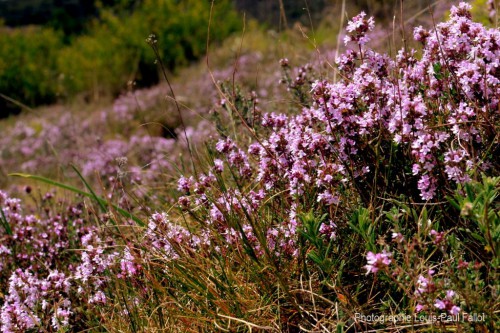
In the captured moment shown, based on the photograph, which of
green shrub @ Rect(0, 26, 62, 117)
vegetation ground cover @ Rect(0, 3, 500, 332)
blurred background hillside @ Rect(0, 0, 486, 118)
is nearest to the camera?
vegetation ground cover @ Rect(0, 3, 500, 332)

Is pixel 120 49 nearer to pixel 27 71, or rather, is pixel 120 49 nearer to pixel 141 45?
pixel 141 45

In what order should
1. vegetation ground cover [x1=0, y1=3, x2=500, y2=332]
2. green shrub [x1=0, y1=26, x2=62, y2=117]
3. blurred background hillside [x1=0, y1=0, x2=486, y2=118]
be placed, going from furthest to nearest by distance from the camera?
green shrub [x1=0, y1=26, x2=62, y2=117] → blurred background hillside [x1=0, y1=0, x2=486, y2=118] → vegetation ground cover [x1=0, y1=3, x2=500, y2=332]

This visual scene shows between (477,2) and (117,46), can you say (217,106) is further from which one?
(117,46)

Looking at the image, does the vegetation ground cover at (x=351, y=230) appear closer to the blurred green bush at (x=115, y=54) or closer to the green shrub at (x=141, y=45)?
the blurred green bush at (x=115, y=54)

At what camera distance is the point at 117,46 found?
1345 centimetres

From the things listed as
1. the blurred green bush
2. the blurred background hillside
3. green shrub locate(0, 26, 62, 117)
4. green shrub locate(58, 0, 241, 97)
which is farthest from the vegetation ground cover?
green shrub locate(0, 26, 62, 117)

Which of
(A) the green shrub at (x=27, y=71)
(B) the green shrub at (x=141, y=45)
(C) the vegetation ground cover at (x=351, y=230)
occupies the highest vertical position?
(A) the green shrub at (x=27, y=71)

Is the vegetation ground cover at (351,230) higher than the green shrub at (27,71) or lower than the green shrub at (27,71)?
lower

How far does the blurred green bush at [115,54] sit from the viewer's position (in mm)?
13109

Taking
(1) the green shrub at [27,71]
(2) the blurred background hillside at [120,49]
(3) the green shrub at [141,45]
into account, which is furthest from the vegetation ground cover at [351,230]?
(1) the green shrub at [27,71]

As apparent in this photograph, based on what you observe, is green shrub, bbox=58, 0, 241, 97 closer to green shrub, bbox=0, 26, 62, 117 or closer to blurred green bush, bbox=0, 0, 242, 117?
blurred green bush, bbox=0, 0, 242, 117

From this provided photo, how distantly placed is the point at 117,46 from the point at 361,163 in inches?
473

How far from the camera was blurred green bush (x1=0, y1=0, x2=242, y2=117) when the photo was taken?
13.1 meters

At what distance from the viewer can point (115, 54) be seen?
13.3 m
